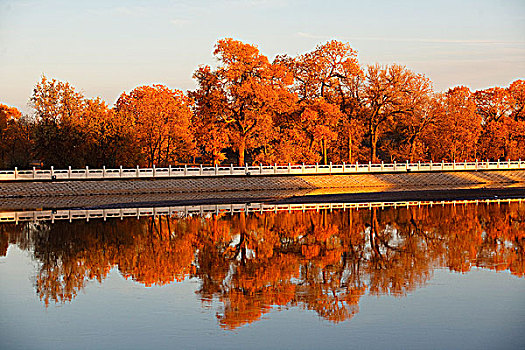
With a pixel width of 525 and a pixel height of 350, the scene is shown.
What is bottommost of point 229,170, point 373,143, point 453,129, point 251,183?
point 251,183

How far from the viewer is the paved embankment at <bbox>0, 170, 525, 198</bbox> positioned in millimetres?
54344

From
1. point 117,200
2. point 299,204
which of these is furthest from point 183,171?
point 299,204

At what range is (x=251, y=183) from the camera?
60156mm

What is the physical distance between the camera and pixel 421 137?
79.9 m

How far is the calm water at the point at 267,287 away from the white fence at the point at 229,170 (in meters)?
26.1

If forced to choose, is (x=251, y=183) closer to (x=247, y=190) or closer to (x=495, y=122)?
(x=247, y=190)

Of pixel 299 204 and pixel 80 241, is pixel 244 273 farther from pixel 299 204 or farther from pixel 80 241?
pixel 299 204

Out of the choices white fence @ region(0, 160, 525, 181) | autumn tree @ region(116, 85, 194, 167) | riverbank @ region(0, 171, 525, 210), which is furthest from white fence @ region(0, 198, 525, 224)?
autumn tree @ region(116, 85, 194, 167)

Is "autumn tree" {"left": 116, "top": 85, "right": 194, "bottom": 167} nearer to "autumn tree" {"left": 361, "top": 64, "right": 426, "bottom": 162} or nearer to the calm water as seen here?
"autumn tree" {"left": 361, "top": 64, "right": 426, "bottom": 162}

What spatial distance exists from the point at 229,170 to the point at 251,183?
226 cm

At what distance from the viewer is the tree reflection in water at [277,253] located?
16.0m

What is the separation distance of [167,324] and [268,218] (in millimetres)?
20752

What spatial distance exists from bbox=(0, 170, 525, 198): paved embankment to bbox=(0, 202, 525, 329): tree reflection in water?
21.9 m

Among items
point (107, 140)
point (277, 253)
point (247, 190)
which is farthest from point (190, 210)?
point (107, 140)
